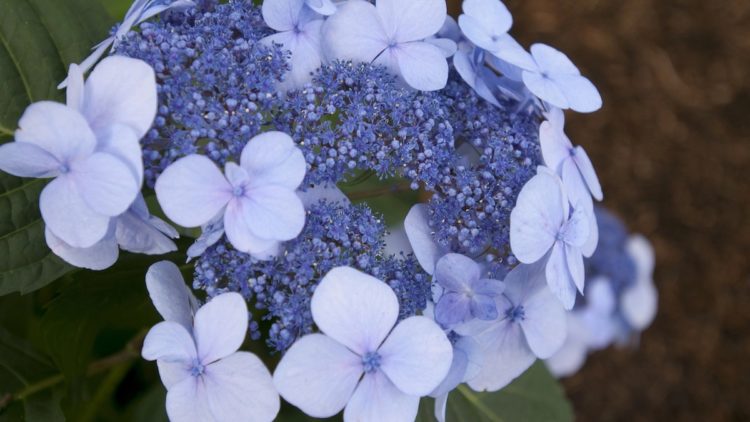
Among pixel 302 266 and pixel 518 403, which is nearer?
pixel 302 266

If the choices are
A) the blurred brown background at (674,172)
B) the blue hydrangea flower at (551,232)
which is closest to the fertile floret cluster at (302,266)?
the blue hydrangea flower at (551,232)

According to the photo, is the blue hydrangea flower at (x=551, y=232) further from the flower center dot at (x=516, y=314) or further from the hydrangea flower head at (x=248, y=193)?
the hydrangea flower head at (x=248, y=193)

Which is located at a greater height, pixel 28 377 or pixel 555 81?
pixel 555 81

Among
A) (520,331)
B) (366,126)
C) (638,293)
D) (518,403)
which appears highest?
(366,126)

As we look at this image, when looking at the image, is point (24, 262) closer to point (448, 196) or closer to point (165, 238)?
point (165, 238)

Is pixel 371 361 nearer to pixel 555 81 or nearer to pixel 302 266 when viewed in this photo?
pixel 302 266

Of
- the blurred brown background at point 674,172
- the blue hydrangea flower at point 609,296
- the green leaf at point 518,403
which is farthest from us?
the blurred brown background at point 674,172

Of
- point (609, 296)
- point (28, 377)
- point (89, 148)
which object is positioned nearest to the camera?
point (89, 148)

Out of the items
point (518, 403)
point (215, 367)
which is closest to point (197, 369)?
point (215, 367)
